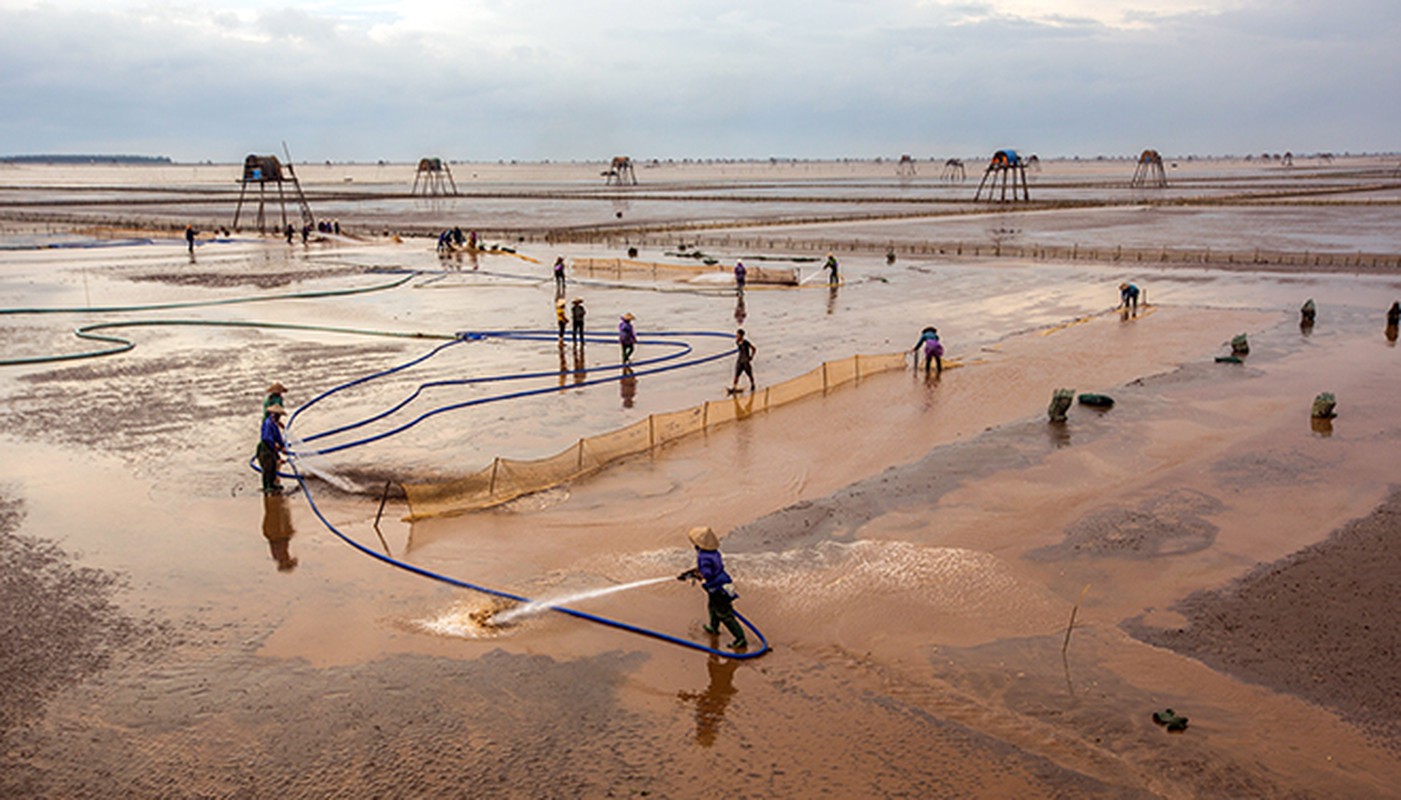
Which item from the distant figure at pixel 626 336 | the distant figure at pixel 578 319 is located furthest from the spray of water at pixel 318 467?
the distant figure at pixel 578 319

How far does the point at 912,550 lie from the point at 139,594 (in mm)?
8978

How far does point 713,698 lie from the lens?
28.9 feet

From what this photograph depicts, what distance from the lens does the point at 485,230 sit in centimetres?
6688

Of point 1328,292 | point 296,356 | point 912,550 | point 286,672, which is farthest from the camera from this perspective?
point 1328,292

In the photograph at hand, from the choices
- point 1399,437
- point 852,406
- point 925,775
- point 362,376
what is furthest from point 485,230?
point 925,775

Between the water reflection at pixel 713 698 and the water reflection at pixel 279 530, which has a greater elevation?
the water reflection at pixel 279 530

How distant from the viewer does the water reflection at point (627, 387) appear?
65.4 feet

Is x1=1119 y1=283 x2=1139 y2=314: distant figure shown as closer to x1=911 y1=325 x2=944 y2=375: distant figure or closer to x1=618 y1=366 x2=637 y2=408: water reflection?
x1=911 y1=325 x2=944 y2=375: distant figure

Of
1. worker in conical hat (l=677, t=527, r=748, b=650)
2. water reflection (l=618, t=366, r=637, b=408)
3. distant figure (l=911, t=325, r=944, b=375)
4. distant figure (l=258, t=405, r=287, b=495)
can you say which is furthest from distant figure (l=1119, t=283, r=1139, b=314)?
distant figure (l=258, t=405, r=287, b=495)

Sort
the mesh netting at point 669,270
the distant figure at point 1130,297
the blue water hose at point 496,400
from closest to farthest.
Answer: the blue water hose at point 496,400 < the distant figure at point 1130,297 < the mesh netting at point 669,270

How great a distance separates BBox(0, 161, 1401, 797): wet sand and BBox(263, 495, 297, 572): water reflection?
0.07 meters

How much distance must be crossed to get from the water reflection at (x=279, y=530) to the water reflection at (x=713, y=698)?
17.9 ft

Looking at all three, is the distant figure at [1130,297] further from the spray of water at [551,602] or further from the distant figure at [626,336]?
the spray of water at [551,602]

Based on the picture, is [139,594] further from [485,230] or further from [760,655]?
[485,230]
